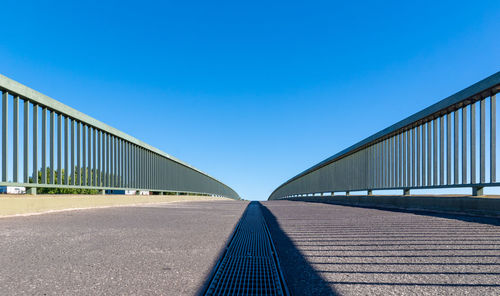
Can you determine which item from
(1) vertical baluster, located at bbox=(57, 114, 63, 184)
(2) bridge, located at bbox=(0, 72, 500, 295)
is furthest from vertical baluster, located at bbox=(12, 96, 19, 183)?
(1) vertical baluster, located at bbox=(57, 114, 63, 184)

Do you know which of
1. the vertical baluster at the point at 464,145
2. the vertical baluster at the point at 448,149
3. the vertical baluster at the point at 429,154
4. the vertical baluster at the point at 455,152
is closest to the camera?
the vertical baluster at the point at 464,145

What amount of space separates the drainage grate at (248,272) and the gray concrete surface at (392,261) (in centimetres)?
11

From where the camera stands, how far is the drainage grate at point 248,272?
7.47 ft

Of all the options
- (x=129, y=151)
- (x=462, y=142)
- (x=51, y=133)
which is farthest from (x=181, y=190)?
(x=462, y=142)

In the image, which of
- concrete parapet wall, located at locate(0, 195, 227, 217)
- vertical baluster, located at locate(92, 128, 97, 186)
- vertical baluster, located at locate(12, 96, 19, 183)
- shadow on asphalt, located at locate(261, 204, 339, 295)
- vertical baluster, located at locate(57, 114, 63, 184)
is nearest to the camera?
shadow on asphalt, located at locate(261, 204, 339, 295)

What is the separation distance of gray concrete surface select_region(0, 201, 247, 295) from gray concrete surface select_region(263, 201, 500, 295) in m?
0.83

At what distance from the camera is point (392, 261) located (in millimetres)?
3016

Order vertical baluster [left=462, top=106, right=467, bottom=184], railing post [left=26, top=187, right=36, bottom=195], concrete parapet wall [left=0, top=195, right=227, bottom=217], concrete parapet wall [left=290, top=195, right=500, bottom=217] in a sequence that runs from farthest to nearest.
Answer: vertical baluster [left=462, top=106, right=467, bottom=184]
railing post [left=26, top=187, right=36, bottom=195]
concrete parapet wall [left=290, top=195, right=500, bottom=217]
concrete parapet wall [left=0, top=195, right=227, bottom=217]

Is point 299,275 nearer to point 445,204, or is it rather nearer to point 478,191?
point 478,191

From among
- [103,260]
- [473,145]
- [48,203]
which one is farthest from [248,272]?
[473,145]

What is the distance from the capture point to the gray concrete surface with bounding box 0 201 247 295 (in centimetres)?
221

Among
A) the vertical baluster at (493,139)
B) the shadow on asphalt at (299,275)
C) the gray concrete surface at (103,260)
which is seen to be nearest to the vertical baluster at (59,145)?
the gray concrete surface at (103,260)

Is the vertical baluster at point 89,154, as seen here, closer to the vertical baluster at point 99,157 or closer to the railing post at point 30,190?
the vertical baluster at point 99,157

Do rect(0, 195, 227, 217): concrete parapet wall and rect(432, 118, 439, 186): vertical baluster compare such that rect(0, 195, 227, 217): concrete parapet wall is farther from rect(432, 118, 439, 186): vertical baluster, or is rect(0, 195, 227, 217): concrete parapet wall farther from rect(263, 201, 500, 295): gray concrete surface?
rect(432, 118, 439, 186): vertical baluster
